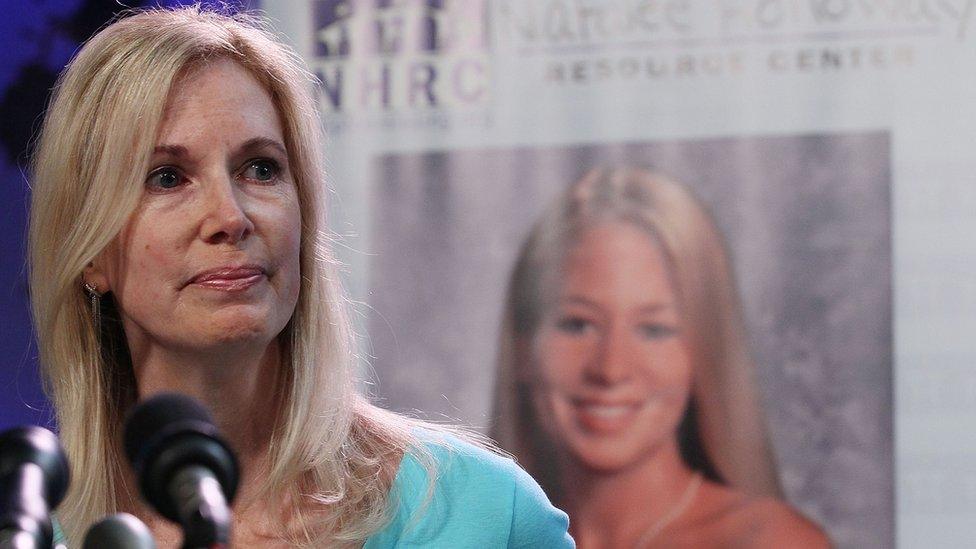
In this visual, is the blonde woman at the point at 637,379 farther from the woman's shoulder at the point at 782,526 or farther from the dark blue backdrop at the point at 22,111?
the dark blue backdrop at the point at 22,111

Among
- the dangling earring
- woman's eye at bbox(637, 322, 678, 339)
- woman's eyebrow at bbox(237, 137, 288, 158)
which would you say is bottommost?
woman's eye at bbox(637, 322, 678, 339)

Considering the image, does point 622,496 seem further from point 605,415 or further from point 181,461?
point 181,461

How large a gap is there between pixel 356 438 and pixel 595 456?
1.51 metres

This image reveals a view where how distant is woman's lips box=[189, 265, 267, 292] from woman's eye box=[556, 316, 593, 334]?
5.67 feet

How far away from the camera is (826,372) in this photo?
333 cm

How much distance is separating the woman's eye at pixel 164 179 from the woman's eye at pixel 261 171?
0.09m

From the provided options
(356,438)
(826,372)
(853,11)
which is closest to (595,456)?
(826,372)

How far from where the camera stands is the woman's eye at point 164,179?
6.04ft

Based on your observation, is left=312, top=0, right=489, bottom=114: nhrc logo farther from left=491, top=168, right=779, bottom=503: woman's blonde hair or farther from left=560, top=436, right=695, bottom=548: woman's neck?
left=560, top=436, right=695, bottom=548: woman's neck

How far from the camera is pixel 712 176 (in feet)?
11.2

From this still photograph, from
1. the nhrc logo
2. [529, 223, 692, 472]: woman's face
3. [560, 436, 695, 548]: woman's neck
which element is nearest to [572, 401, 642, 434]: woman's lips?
[529, 223, 692, 472]: woman's face

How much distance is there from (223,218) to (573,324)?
5.80 ft

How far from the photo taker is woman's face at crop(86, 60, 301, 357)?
1.79 m

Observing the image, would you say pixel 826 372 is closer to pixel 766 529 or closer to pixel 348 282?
pixel 766 529
